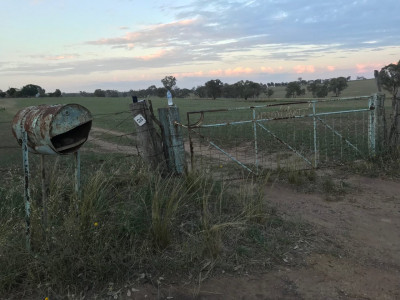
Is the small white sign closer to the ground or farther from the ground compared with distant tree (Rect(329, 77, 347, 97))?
closer to the ground

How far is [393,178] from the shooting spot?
7.36 metres

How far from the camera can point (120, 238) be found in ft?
12.9

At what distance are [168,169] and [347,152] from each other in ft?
18.5

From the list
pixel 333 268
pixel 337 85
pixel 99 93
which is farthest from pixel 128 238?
→ pixel 99 93

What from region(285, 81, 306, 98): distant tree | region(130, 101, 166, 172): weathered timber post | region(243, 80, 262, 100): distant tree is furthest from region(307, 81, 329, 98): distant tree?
region(130, 101, 166, 172): weathered timber post

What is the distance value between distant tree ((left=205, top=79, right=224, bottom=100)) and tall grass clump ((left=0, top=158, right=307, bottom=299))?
76094mm

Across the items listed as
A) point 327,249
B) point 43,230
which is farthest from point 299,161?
point 43,230

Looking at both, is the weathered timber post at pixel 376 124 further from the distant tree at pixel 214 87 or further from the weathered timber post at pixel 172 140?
the distant tree at pixel 214 87

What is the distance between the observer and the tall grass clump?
3.48 metres

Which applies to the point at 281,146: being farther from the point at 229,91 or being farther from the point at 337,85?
the point at 229,91

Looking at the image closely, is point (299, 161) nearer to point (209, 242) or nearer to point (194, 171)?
point (194, 171)

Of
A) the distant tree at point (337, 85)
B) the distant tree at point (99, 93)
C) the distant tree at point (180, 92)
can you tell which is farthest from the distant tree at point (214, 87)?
the distant tree at point (99, 93)

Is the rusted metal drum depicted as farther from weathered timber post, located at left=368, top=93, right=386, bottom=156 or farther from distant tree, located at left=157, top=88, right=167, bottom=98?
distant tree, located at left=157, top=88, right=167, bottom=98

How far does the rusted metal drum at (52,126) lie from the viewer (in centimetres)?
347
